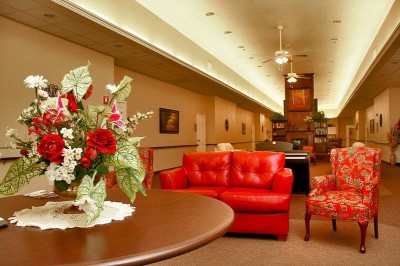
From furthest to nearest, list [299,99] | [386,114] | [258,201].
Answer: [299,99]
[386,114]
[258,201]

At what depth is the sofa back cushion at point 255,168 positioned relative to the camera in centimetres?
437

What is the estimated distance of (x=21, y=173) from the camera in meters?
1.56

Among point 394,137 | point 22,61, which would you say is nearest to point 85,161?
point 22,61

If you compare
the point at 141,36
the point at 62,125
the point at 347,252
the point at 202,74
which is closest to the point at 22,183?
the point at 62,125

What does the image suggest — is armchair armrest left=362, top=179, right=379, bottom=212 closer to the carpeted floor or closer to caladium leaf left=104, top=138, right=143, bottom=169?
the carpeted floor

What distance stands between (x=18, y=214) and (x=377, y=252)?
3194mm

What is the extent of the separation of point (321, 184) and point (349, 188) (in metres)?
0.41

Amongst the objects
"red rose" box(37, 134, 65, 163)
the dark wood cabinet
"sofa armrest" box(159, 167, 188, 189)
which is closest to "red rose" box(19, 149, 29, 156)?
"red rose" box(37, 134, 65, 163)

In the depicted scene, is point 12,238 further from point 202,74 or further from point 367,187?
point 202,74

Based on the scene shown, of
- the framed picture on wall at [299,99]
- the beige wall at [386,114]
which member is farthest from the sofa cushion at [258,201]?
the beige wall at [386,114]

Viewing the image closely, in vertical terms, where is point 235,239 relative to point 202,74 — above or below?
below

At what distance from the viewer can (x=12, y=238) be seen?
1.34 metres

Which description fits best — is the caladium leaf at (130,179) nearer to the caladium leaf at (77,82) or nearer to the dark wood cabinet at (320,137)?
the caladium leaf at (77,82)

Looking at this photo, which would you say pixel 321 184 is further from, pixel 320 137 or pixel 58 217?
pixel 320 137
